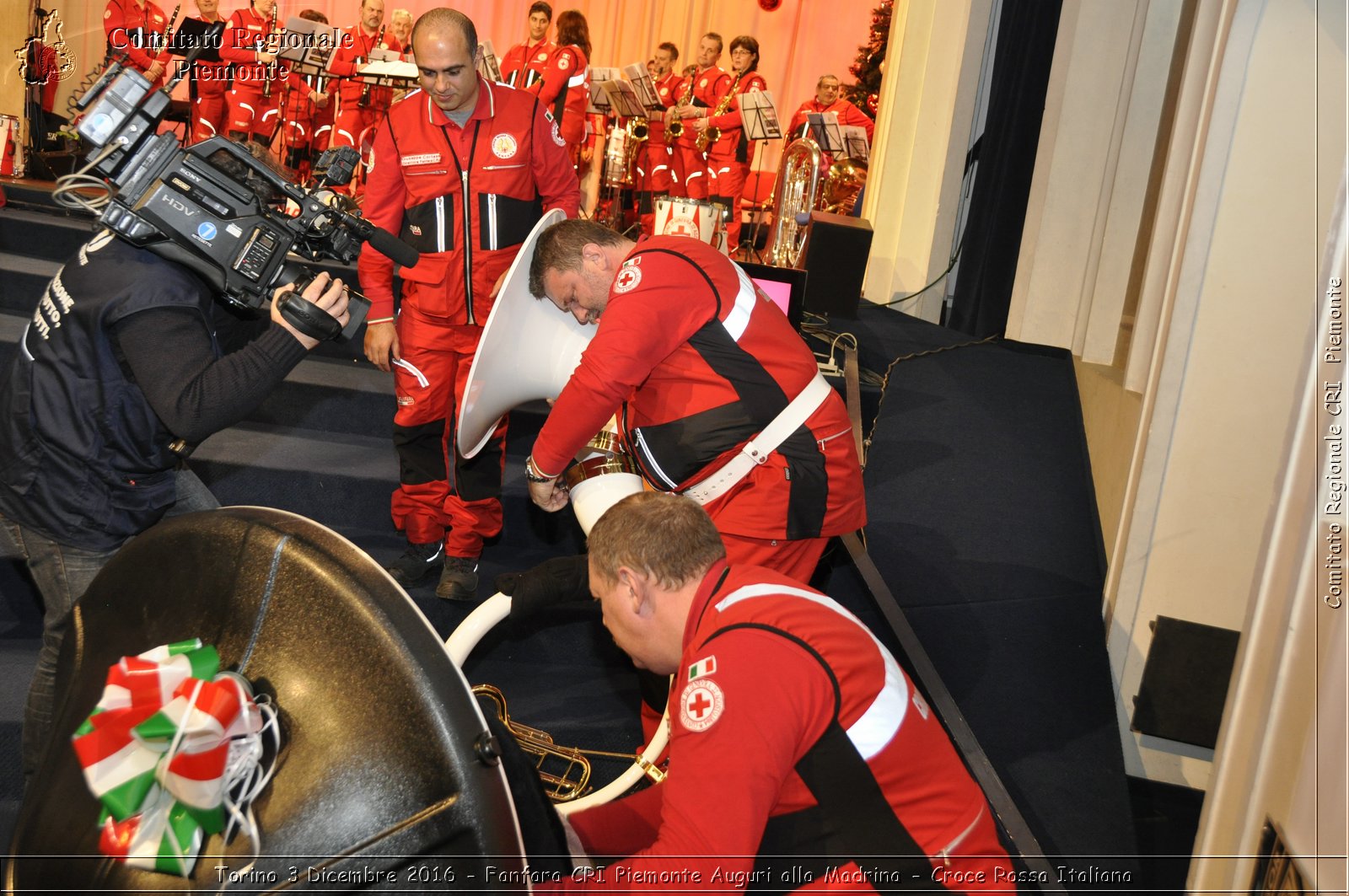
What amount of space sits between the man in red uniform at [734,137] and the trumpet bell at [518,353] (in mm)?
7440

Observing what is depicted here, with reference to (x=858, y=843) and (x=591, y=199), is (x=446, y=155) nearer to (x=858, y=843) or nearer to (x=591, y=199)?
(x=858, y=843)

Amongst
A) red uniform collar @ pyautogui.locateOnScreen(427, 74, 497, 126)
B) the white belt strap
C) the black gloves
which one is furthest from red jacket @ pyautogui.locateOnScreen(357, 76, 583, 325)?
the black gloves

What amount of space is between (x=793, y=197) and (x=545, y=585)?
17.7ft

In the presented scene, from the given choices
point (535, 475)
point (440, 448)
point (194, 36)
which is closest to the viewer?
point (535, 475)

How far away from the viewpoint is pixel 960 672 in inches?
143

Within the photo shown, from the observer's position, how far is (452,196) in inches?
144

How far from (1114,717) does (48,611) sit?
312 cm

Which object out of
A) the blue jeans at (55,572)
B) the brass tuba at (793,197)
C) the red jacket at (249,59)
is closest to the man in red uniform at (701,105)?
the brass tuba at (793,197)

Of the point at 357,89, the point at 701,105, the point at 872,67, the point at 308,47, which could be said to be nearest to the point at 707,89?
the point at 701,105

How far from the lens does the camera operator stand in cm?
202

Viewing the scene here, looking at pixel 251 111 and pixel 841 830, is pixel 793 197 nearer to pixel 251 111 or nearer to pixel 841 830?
pixel 251 111

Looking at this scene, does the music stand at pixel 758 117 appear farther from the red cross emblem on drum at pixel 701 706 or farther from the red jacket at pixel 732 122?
the red cross emblem on drum at pixel 701 706

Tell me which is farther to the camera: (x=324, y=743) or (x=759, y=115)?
(x=759, y=115)

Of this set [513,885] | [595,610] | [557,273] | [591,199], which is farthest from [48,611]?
[591,199]
